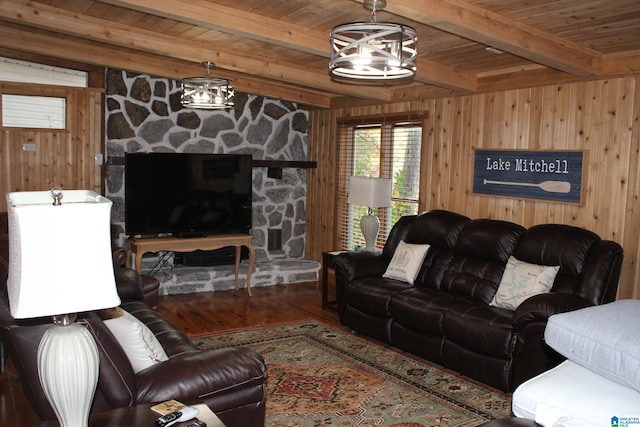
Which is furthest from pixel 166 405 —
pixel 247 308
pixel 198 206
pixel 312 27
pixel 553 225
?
pixel 198 206

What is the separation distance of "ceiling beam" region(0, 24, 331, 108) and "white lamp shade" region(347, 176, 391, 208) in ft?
6.44

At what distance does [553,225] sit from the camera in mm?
4586

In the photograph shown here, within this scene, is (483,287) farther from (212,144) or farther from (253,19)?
(212,144)

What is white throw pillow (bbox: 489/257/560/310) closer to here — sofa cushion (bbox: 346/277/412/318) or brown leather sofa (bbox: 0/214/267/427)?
sofa cushion (bbox: 346/277/412/318)

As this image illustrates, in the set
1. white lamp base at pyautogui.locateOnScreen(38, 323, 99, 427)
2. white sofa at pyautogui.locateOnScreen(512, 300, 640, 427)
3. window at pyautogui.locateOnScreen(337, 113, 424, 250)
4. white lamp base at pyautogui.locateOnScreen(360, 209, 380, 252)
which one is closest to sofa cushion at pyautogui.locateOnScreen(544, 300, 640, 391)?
white sofa at pyautogui.locateOnScreen(512, 300, 640, 427)

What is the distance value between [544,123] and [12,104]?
215 inches

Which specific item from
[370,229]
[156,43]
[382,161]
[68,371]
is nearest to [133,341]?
[68,371]

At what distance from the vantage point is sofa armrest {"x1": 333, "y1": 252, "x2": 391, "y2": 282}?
5.40 metres

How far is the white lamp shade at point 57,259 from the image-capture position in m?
1.79

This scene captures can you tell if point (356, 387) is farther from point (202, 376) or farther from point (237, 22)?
point (237, 22)

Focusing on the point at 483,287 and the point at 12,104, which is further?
the point at 12,104

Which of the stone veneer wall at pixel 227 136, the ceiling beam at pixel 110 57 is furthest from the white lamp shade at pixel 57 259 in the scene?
the stone veneer wall at pixel 227 136

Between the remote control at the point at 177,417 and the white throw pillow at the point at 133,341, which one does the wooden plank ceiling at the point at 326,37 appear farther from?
the remote control at the point at 177,417

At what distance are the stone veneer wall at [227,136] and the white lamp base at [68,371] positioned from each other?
514 centimetres
